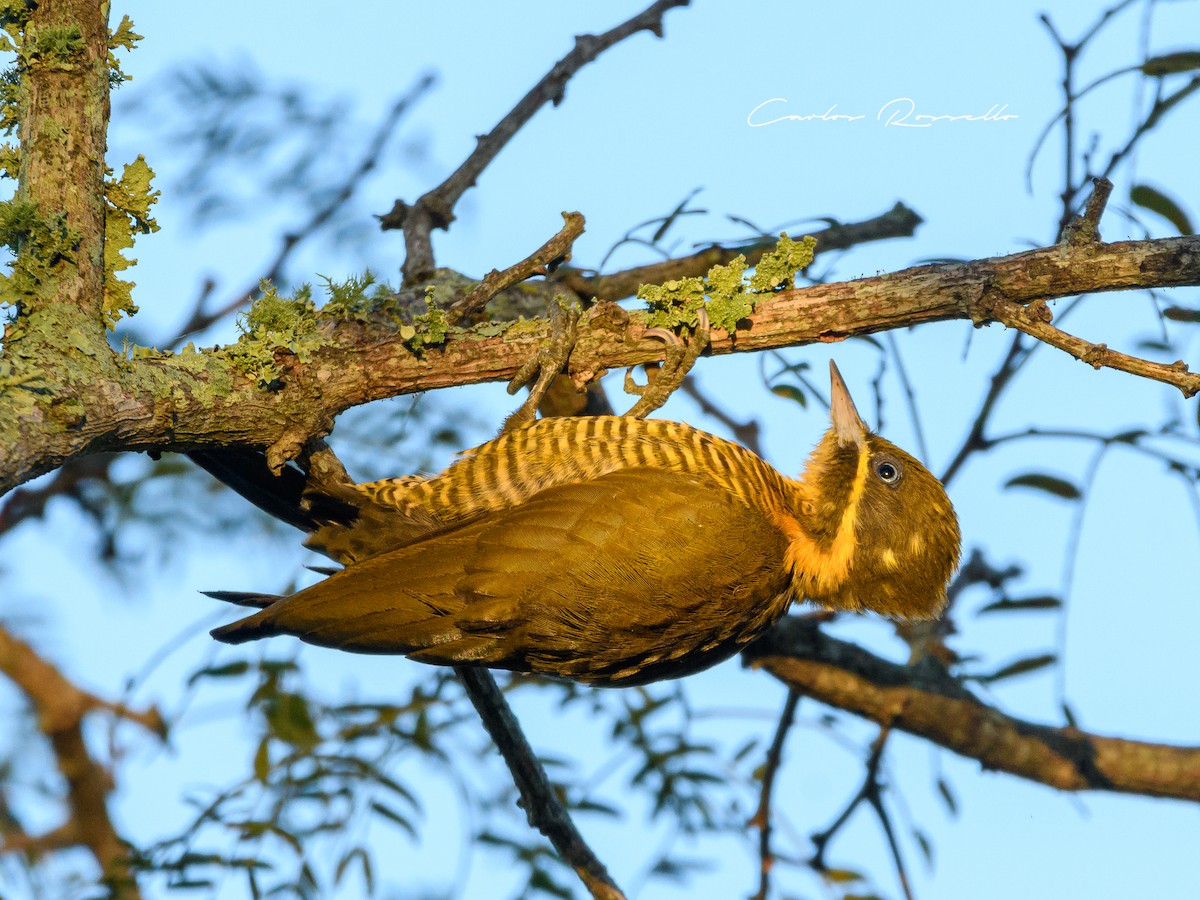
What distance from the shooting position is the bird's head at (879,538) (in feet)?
11.5

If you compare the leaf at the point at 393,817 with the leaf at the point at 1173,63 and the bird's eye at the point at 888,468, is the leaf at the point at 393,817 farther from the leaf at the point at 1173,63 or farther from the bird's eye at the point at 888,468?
the leaf at the point at 1173,63

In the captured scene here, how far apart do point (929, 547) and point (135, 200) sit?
2.34 meters

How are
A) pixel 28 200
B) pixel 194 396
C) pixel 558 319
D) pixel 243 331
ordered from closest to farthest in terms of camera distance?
1. pixel 28 200
2. pixel 194 396
3. pixel 243 331
4. pixel 558 319

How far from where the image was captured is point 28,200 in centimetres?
243

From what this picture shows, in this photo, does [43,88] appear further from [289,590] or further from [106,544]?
Answer: [106,544]

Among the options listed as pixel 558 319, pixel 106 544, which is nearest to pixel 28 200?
pixel 558 319

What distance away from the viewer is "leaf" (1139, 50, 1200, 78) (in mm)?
3201

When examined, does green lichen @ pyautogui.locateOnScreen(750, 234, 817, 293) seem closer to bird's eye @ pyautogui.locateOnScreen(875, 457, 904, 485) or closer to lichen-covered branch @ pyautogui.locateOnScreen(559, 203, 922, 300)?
bird's eye @ pyautogui.locateOnScreen(875, 457, 904, 485)

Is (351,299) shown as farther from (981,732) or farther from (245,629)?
(981,732)

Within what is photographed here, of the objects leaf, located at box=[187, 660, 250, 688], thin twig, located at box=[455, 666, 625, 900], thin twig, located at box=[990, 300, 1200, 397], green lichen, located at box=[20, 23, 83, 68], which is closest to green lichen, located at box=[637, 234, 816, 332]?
thin twig, located at box=[990, 300, 1200, 397]

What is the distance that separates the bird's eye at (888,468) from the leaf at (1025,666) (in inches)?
34.4

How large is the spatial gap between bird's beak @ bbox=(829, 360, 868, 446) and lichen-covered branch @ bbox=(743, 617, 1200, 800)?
0.91 m

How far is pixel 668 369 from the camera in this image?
3.10m

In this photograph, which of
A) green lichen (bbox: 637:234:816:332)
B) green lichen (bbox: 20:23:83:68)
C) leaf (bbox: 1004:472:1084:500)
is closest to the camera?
green lichen (bbox: 20:23:83:68)
